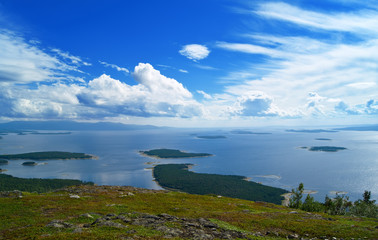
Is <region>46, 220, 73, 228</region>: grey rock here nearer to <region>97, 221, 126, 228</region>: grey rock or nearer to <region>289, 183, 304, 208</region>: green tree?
<region>97, 221, 126, 228</region>: grey rock

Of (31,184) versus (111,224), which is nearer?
(111,224)

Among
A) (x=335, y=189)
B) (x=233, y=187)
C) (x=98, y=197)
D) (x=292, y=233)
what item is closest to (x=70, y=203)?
(x=98, y=197)

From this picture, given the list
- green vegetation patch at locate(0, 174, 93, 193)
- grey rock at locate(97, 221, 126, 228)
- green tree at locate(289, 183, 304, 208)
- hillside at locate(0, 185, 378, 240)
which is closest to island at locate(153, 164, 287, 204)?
green vegetation patch at locate(0, 174, 93, 193)

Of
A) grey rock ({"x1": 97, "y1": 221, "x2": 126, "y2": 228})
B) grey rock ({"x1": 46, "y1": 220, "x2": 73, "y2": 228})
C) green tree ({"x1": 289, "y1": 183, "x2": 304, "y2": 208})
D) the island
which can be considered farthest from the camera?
the island

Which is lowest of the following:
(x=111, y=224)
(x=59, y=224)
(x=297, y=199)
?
(x=297, y=199)

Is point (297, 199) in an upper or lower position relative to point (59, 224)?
lower

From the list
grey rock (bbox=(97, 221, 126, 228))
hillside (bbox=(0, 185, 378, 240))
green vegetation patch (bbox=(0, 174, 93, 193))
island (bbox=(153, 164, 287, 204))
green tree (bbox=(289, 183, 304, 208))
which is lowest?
island (bbox=(153, 164, 287, 204))

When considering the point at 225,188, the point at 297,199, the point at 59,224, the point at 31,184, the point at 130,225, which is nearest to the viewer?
the point at 59,224

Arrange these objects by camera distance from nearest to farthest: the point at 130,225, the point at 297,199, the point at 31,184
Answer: the point at 130,225, the point at 297,199, the point at 31,184

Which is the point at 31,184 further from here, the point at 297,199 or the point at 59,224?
the point at 297,199

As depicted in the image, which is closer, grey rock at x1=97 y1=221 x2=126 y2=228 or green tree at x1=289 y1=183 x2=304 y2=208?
grey rock at x1=97 y1=221 x2=126 y2=228

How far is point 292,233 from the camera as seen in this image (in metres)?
24.9

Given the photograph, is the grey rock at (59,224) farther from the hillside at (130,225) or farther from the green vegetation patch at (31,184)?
the green vegetation patch at (31,184)

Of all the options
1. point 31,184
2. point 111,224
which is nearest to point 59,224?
point 111,224
